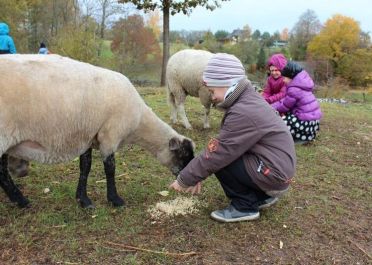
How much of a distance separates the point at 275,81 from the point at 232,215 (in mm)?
4495

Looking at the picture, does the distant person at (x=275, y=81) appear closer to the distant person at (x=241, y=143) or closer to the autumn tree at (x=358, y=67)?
the distant person at (x=241, y=143)

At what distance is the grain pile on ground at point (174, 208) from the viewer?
4.37 metres

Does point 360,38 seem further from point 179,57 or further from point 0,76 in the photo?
point 0,76

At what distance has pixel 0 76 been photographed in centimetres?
359

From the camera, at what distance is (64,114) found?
3932mm

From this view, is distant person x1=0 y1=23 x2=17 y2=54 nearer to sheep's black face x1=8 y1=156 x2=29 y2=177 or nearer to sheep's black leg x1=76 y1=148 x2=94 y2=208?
sheep's black face x1=8 y1=156 x2=29 y2=177

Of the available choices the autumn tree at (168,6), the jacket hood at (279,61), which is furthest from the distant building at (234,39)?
the jacket hood at (279,61)

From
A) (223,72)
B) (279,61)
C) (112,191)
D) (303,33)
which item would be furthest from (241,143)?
(303,33)

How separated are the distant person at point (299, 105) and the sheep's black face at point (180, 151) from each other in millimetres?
3146

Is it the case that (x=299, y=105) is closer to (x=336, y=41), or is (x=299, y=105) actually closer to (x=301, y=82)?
(x=301, y=82)

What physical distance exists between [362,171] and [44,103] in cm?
468

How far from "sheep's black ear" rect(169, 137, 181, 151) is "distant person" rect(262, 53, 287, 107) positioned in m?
3.56

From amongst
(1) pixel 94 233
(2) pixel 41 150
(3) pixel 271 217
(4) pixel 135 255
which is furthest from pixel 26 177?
(3) pixel 271 217

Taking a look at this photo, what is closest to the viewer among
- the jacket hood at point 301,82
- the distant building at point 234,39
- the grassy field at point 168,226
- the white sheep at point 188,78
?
the grassy field at point 168,226
